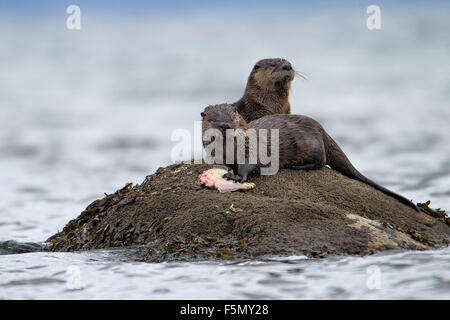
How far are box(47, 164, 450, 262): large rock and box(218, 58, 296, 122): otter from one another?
5.94ft

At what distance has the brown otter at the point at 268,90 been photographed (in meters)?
10.1

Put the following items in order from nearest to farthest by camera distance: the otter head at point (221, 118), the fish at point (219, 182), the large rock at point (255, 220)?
the large rock at point (255, 220) < the fish at point (219, 182) < the otter head at point (221, 118)

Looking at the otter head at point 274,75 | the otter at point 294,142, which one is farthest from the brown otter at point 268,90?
the otter at point 294,142

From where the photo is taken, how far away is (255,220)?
6969 mm

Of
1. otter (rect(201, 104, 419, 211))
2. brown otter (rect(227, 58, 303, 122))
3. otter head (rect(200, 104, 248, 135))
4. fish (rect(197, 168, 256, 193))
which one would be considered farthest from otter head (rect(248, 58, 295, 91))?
fish (rect(197, 168, 256, 193))

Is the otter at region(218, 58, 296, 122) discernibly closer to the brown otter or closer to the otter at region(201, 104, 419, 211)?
the brown otter

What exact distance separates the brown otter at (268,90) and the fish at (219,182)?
2375mm

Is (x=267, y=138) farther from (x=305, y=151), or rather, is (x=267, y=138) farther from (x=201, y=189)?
(x=201, y=189)

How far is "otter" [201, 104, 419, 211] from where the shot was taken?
793cm

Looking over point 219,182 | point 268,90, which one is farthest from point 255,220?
point 268,90

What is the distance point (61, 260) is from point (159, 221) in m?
0.97

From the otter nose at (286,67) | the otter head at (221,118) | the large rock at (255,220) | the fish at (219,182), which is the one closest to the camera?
the large rock at (255,220)

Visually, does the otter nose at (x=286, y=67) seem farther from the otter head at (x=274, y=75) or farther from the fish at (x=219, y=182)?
the fish at (x=219, y=182)

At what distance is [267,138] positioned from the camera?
8250mm
